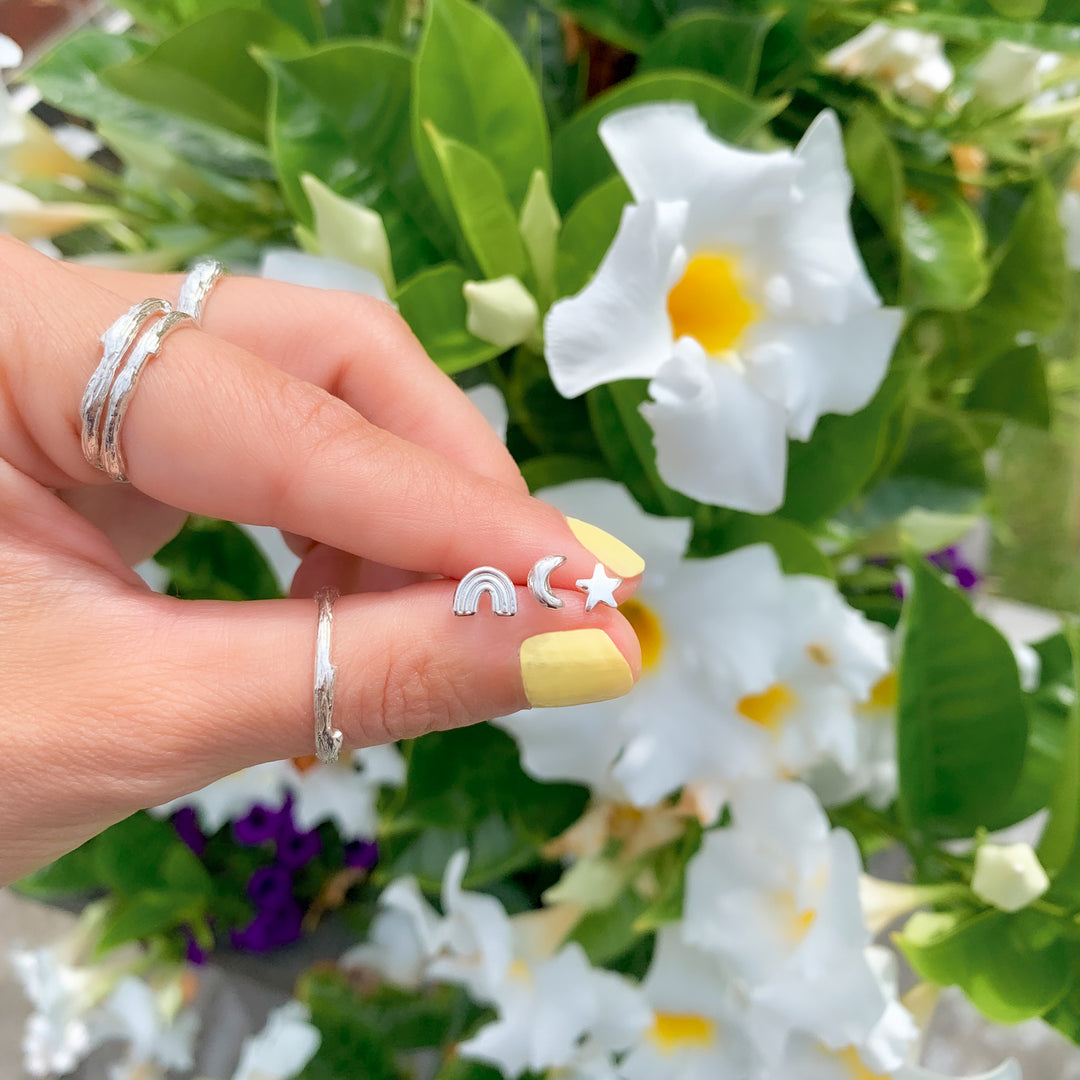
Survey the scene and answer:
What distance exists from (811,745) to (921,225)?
0.29m

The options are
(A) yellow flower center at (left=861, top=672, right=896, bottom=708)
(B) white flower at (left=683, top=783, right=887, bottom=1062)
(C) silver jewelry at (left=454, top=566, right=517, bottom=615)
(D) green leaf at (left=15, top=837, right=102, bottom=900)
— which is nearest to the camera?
(C) silver jewelry at (left=454, top=566, right=517, bottom=615)

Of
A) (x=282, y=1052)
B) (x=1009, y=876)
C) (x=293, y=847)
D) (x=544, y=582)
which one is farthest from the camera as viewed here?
(x=293, y=847)

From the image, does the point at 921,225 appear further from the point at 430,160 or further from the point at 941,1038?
the point at 941,1038

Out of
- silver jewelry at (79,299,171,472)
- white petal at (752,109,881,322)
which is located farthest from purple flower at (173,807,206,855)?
white petal at (752,109,881,322)

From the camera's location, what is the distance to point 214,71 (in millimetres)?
427

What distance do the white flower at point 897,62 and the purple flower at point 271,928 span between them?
0.68m

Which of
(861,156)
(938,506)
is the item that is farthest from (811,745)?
(861,156)

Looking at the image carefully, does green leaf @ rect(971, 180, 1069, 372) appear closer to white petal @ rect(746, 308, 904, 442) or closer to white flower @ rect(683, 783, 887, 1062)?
white petal @ rect(746, 308, 904, 442)

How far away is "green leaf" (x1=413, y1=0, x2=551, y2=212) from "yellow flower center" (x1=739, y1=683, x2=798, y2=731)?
0.89 feet

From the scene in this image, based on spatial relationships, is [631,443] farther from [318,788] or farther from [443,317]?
[318,788]

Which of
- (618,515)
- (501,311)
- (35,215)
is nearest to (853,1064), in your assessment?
(618,515)

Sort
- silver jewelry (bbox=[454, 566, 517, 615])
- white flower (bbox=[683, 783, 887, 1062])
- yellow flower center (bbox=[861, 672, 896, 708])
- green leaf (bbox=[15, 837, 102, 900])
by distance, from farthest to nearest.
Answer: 1. green leaf (bbox=[15, 837, 102, 900])
2. yellow flower center (bbox=[861, 672, 896, 708])
3. white flower (bbox=[683, 783, 887, 1062])
4. silver jewelry (bbox=[454, 566, 517, 615])

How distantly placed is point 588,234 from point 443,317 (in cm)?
7

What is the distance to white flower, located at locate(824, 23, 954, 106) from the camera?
1.43 ft
